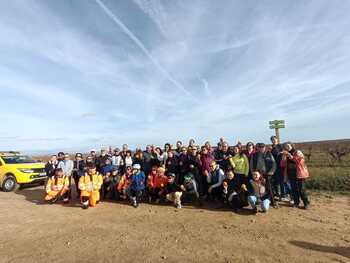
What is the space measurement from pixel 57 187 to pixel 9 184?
5.15 metres

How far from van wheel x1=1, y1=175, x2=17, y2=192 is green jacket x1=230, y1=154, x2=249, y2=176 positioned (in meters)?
11.4

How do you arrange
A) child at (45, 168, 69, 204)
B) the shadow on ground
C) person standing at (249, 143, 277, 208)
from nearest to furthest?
the shadow on ground < person standing at (249, 143, 277, 208) < child at (45, 168, 69, 204)

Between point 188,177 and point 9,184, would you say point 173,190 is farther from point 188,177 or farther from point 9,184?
point 9,184

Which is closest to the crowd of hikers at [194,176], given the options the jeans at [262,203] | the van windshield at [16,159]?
the jeans at [262,203]

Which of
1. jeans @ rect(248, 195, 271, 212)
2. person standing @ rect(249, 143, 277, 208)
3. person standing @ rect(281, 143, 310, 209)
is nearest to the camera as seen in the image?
jeans @ rect(248, 195, 271, 212)

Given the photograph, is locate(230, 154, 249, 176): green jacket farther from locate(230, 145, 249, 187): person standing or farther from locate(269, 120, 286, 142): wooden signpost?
locate(269, 120, 286, 142): wooden signpost

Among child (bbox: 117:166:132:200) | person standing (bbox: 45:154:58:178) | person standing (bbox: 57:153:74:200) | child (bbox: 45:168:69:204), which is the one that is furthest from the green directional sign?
person standing (bbox: 45:154:58:178)

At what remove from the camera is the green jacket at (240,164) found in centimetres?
866

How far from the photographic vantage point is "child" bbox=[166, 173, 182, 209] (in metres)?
8.85

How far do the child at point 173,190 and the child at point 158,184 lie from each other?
0.18 meters

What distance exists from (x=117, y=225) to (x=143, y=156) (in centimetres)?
380

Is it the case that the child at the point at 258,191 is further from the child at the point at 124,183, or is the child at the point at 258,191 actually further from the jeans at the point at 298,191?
the child at the point at 124,183

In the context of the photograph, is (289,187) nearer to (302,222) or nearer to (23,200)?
(302,222)

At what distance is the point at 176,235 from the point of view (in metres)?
6.09
